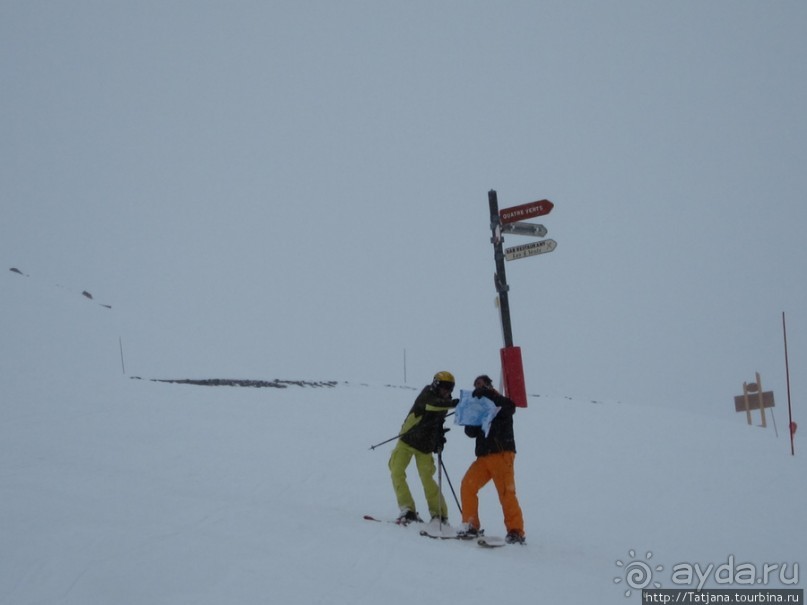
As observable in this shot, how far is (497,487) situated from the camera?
24.7 feet

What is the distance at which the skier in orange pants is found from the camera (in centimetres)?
731

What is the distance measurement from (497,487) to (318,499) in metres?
2.85

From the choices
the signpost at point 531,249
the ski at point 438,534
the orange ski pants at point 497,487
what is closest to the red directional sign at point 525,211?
the signpost at point 531,249

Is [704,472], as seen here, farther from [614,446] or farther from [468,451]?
[468,451]

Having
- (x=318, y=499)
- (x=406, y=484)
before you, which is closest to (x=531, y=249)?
(x=406, y=484)

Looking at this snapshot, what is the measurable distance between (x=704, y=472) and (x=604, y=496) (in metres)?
3.20

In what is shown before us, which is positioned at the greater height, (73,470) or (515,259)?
(515,259)

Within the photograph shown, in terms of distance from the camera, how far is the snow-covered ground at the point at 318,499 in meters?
4.77

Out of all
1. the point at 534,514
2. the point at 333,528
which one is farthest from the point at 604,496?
the point at 333,528

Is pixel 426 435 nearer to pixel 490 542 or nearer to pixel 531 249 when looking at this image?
pixel 490 542

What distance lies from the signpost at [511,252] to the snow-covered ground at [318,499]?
2.14 meters

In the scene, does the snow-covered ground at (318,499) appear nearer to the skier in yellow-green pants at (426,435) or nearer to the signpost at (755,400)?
the skier in yellow-green pants at (426,435)

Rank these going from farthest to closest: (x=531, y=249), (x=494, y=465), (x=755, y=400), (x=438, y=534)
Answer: (x=755, y=400) < (x=531, y=249) < (x=494, y=465) < (x=438, y=534)

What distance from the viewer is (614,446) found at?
14570mm
